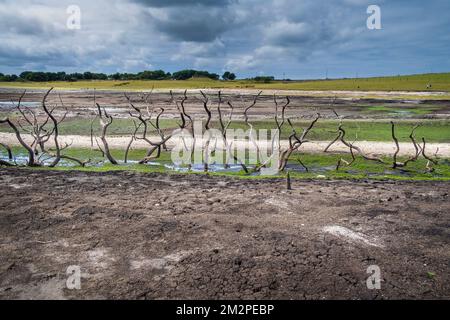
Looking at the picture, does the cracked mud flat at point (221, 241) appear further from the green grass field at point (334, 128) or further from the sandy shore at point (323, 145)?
the green grass field at point (334, 128)

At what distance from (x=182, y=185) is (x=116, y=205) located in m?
3.09

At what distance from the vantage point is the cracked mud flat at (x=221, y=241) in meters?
6.71

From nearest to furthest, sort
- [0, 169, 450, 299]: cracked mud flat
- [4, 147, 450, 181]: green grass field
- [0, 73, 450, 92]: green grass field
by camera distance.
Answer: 1. [0, 169, 450, 299]: cracked mud flat
2. [4, 147, 450, 181]: green grass field
3. [0, 73, 450, 92]: green grass field

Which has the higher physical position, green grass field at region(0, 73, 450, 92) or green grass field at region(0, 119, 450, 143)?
green grass field at region(0, 73, 450, 92)

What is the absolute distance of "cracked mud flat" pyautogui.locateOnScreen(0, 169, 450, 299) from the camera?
6.71 meters
